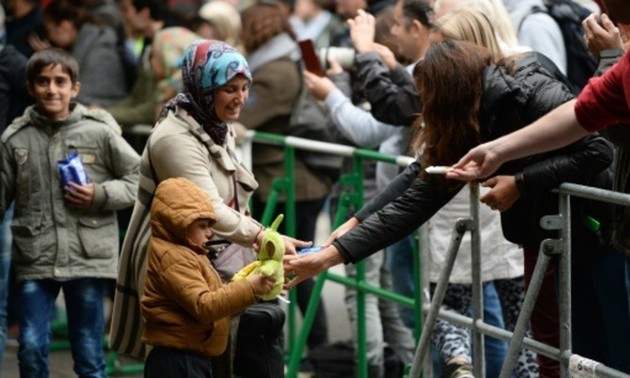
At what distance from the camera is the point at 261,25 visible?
9555 millimetres

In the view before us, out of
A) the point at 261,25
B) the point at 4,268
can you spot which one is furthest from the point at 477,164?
the point at 261,25

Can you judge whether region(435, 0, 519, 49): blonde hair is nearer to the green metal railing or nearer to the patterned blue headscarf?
the green metal railing

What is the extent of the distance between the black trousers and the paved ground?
3107mm

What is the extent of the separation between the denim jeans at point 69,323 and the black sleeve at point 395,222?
6.20 feet

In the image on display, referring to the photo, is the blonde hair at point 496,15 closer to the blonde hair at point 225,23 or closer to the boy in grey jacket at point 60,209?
the boy in grey jacket at point 60,209

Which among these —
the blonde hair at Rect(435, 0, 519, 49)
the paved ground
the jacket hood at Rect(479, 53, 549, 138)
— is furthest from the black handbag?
the paved ground

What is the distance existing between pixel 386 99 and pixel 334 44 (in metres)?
2.47

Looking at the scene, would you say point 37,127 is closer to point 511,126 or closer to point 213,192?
point 213,192

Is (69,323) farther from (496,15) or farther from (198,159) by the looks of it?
(496,15)

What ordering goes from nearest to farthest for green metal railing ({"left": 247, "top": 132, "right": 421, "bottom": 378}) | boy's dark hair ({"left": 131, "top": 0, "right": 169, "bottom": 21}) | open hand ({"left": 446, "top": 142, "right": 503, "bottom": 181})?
open hand ({"left": 446, "top": 142, "right": 503, "bottom": 181})
green metal railing ({"left": 247, "top": 132, "right": 421, "bottom": 378})
boy's dark hair ({"left": 131, "top": 0, "right": 169, "bottom": 21})

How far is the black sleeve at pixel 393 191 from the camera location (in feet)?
20.2

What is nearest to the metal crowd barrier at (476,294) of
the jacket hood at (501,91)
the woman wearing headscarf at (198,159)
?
the jacket hood at (501,91)

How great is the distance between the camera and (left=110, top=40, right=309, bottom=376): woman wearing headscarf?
242 inches

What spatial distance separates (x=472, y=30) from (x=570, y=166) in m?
0.92
